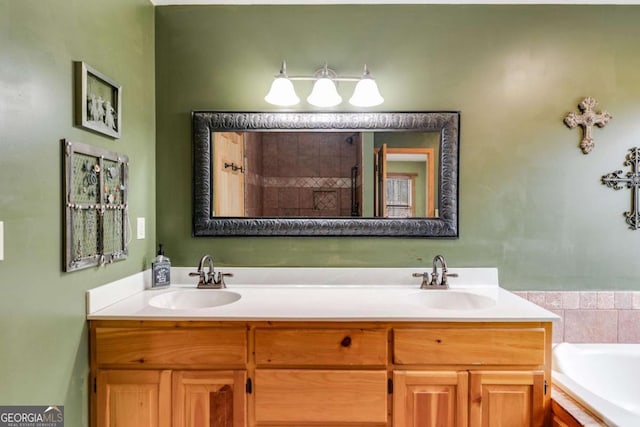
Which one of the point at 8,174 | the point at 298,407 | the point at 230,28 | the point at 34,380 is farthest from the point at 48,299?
the point at 230,28

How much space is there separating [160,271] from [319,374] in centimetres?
102

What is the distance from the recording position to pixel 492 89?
79.2 inches

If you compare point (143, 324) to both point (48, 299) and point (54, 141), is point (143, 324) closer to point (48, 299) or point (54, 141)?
point (48, 299)

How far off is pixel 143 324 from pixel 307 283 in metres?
0.86

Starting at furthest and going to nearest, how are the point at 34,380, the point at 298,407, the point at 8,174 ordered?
the point at 298,407 → the point at 34,380 → the point at 8,174

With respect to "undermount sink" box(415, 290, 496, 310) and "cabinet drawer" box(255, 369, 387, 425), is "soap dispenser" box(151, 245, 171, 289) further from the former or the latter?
"undermount sink" box(415, 290, 496, 310)

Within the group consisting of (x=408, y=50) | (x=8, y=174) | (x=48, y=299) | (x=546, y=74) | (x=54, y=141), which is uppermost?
(x=408, y=50)

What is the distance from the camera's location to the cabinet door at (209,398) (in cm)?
146

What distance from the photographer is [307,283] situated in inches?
80.0

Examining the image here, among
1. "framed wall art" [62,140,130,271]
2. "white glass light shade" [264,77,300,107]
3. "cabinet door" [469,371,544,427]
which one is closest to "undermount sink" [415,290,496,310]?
"cabinet door" [469,371,544,427]

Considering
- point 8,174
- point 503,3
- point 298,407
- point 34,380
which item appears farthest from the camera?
point 503,3

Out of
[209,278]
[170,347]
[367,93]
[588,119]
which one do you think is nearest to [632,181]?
[588,119]

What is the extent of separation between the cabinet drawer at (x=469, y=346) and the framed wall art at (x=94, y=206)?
4.20ft

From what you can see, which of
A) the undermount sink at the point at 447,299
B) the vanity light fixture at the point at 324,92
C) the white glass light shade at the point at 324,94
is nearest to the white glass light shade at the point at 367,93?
the vanity light fixture at the point at 324,92
